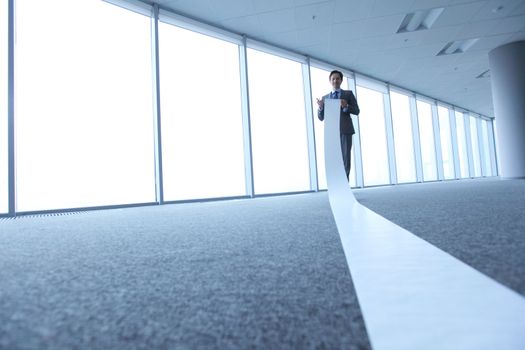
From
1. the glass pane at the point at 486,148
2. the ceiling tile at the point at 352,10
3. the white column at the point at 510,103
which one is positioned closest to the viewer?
the ceiling tile at the point at 352,10

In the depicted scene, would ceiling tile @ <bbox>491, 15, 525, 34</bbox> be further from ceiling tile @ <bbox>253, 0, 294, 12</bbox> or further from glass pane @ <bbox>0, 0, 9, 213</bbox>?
glass pane @ <bbox>0, 0, 9, 213</bbox>

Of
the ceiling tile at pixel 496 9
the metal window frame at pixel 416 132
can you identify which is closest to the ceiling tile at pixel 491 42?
the ceiling tile at pixel 496 9

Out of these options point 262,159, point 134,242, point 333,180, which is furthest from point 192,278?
point 262,159

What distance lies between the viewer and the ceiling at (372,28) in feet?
13.0

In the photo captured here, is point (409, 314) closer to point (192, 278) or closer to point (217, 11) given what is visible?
point (192, 278)

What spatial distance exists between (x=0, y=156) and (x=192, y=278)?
300cm

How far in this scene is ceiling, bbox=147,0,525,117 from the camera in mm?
3959

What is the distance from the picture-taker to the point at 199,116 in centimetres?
420

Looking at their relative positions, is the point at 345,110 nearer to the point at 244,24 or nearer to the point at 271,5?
the point at 271,5

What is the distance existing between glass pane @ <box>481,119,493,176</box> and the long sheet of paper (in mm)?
14288

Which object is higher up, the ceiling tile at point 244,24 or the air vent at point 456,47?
the air vent at point 456,47

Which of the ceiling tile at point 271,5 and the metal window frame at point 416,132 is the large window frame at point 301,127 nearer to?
the metal window frame at point 416,132

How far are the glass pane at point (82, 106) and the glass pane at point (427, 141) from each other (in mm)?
7779

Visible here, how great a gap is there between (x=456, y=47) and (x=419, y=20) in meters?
1.63
